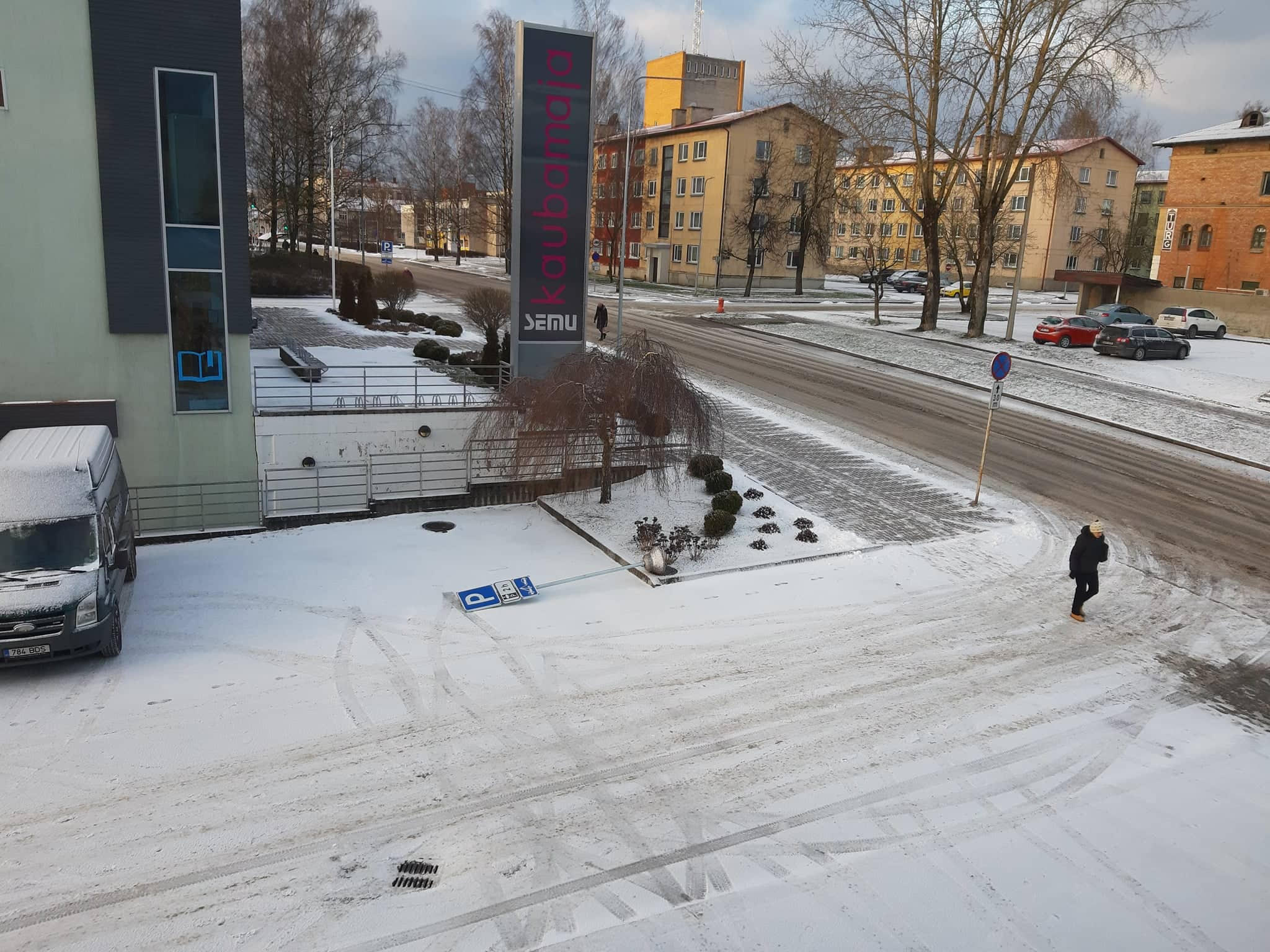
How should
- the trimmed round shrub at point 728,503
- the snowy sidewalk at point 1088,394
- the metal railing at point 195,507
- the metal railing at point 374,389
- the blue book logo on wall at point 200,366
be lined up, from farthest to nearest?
the snowy sidewalk at point 1088,394, the metal railing at point 374,389, the trimmed round shrub at point 728,503, the metal railing at point 195,507, the blue book logo on wall at point 200,366

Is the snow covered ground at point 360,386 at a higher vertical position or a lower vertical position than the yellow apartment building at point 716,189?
lower

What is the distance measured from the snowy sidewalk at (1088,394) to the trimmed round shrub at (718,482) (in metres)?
14.1

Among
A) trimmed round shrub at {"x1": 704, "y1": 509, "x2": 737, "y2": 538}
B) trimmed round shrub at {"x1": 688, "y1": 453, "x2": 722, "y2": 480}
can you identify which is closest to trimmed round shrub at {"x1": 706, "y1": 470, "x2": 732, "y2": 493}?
trimmed round shrub at {"x1": 688, "y1": 453, "x2": 722, "y2": 480}

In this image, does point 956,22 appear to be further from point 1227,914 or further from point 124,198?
point 1227,914

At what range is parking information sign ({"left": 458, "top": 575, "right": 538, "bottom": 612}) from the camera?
13.1 meters

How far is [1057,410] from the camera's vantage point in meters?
27.3

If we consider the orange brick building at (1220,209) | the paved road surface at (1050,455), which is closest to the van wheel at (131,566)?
the paved road surface at (1050,455)

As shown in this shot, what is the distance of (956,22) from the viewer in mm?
34812

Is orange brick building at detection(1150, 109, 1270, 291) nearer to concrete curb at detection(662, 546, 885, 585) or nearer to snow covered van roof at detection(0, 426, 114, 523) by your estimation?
concrete curb at detection(662, 546, 885, 585)

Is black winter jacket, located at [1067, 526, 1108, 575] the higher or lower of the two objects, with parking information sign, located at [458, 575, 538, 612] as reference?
higher

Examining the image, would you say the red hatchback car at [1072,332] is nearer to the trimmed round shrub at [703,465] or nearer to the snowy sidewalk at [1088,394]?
the snowy sidewalk at [1088,394]

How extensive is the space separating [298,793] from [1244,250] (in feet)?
202

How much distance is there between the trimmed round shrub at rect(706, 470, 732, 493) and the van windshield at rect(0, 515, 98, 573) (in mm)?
10569

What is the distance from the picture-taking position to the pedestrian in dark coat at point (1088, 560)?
1296cm
